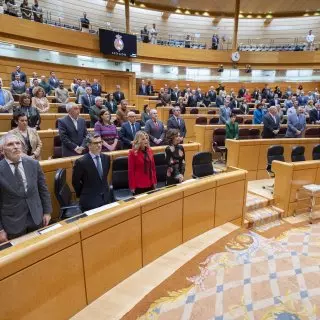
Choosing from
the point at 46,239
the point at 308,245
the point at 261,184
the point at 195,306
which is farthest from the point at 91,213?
the point at 261,184

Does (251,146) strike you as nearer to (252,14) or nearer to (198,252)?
(198,252)

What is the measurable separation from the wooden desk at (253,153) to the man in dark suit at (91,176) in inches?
129

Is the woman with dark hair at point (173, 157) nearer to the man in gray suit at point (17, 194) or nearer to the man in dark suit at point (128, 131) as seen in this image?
the man in dark suit at point (128, 131)

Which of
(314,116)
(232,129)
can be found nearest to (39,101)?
(232,129)

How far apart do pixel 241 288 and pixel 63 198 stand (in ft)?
5.53

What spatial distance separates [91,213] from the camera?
Answer: 1.99 meters

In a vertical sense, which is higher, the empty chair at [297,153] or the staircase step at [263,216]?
the empty chair at [297,153]

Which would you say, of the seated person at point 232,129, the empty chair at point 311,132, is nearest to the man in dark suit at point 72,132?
the seated person at point 232,129

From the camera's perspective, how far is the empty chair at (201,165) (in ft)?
11.9

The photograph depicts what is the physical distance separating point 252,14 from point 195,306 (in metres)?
17.6

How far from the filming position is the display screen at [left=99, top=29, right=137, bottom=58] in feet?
36.8

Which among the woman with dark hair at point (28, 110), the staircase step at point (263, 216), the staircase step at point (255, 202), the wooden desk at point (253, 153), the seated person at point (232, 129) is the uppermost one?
the woman with dark hair at point (28, 110)

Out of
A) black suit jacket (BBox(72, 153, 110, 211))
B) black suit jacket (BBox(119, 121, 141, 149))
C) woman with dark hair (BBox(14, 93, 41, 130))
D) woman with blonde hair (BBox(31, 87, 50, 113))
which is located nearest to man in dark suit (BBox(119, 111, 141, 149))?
black suit jacket (BBox(119, 121, 141, 149))

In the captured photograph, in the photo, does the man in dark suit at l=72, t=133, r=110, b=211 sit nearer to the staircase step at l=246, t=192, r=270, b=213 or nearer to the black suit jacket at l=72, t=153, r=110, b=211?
the black suit jacket at l=72, t=153, r=110, b=211
